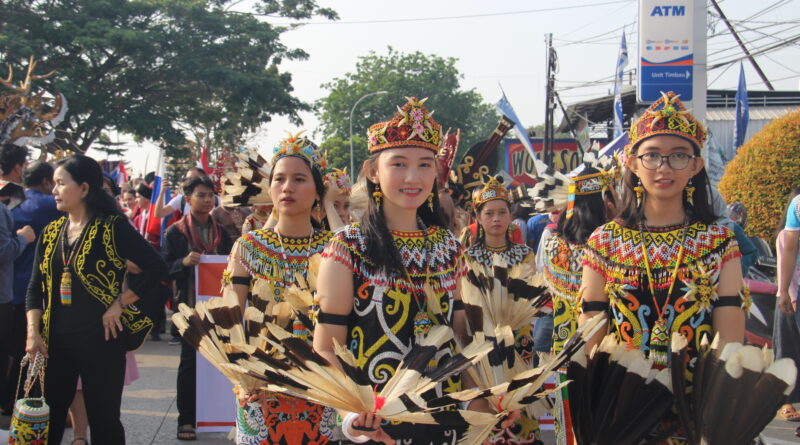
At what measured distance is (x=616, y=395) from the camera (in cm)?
303

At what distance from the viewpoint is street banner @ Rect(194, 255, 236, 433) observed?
6090 mm

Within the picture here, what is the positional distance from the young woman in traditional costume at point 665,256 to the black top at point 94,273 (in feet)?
8.84

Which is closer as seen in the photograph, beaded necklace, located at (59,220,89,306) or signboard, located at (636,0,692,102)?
beaded necklace, located at (59,220,89,306)

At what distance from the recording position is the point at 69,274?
4562 mm

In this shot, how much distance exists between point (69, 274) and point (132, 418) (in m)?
2.58

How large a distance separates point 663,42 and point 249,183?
16.8 meters

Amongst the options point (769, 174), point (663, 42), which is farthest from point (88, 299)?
point (663, 42)

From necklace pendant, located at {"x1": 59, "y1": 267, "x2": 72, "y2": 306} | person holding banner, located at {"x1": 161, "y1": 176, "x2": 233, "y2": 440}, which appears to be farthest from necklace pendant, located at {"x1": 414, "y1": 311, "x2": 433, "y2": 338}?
person holding banner, located at {"x1": 161, "y1": 176, "x2": 233, "y2": 440}

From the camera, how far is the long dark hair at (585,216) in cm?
564

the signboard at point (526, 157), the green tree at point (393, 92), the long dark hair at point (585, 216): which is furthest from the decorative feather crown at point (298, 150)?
the green tree at point (393, 92)

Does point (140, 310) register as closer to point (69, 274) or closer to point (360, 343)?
point (69, 274)

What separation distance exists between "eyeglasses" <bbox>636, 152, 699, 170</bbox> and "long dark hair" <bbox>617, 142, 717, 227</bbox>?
77 millimetres

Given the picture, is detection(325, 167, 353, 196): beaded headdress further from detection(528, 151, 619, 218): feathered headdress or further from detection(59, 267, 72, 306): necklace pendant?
detection(528, 151, 619, 218): feathered headdress

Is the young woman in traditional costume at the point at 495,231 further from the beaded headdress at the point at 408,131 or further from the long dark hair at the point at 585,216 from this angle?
the beaded headdress at the point at 408,131
